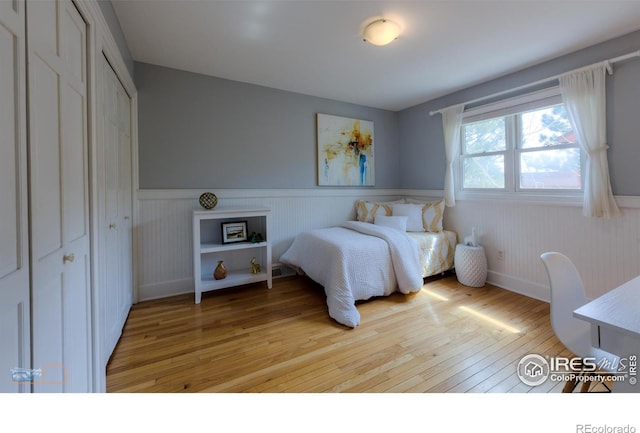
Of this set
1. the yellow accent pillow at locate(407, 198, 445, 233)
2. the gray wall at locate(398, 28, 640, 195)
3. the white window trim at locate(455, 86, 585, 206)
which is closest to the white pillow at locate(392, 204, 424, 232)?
the yellow accent pillow at locate(407, 198, 445, 233)

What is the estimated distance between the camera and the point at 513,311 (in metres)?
2.38

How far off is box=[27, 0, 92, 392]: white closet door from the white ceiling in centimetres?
100

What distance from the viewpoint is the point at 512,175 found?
114 inches

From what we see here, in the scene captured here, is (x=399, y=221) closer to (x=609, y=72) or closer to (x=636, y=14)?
(x=609, y=72)

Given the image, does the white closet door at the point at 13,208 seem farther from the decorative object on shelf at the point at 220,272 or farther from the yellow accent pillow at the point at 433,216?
the yellow accent pillow at the point at 433,216

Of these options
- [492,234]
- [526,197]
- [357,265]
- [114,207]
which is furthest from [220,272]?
[526,197]

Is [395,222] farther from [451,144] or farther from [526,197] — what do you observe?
[526,197]

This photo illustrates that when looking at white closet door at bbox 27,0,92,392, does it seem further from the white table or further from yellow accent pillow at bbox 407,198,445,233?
yellow accent pillow at bbox 407,198,445,233

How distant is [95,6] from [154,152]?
1.52 metres

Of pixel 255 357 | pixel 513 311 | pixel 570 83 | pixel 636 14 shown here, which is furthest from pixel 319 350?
pixel 636 14

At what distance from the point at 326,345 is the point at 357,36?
8.00ft

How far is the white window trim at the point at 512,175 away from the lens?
2482 millimetres

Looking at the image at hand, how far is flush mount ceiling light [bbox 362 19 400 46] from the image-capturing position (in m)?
1.94

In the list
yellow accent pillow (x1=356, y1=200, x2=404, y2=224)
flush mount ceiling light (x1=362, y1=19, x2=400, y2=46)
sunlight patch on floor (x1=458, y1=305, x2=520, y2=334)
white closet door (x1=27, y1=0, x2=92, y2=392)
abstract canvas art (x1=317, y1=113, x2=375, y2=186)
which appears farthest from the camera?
yellow accent pillow (x1=356, y1=200, x2=404, y2=224)
